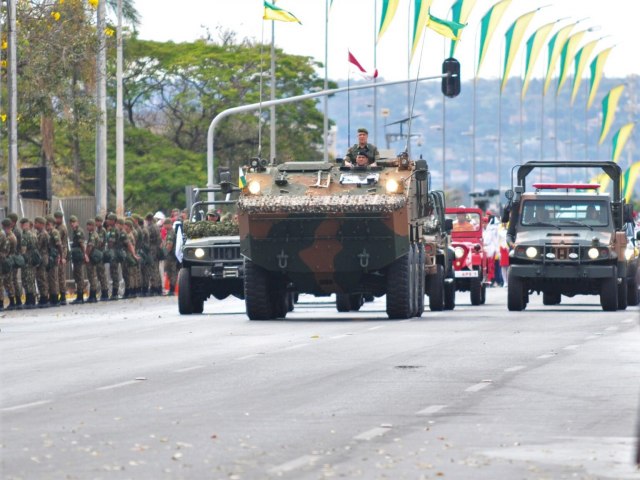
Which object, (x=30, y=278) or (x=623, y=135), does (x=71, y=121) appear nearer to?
(x=30, y=278)

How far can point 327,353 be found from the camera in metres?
21.0

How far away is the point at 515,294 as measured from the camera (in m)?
33.1

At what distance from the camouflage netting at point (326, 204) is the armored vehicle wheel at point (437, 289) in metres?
5.09

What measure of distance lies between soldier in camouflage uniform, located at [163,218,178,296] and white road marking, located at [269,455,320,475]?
1187 inches

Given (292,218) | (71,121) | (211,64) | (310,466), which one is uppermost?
(211,64)

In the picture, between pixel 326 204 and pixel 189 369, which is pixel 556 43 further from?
pixel 189 369

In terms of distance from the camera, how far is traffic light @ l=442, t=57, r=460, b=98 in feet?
153

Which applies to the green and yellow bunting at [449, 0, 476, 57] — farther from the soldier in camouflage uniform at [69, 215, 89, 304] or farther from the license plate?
the soldier in camouflage uniform at [69, 215, 89, 304]

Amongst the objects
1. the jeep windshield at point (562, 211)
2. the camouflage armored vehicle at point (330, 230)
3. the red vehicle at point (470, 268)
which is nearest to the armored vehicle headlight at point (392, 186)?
the camouflage armored vehicle at point (330, 230)

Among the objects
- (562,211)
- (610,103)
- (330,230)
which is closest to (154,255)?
(562,211)

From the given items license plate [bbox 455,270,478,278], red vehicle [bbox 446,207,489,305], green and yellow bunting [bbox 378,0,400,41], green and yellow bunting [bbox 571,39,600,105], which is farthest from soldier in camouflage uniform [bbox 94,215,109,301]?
green and yellow bunting [bbox 571,39,600,105]

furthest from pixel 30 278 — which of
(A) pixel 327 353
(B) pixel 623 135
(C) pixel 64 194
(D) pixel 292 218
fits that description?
(B) pixel 623 135

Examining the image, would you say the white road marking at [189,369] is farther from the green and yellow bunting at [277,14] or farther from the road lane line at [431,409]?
the green and yellow bunting at [277,14]

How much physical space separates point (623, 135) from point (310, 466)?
3318 inches
